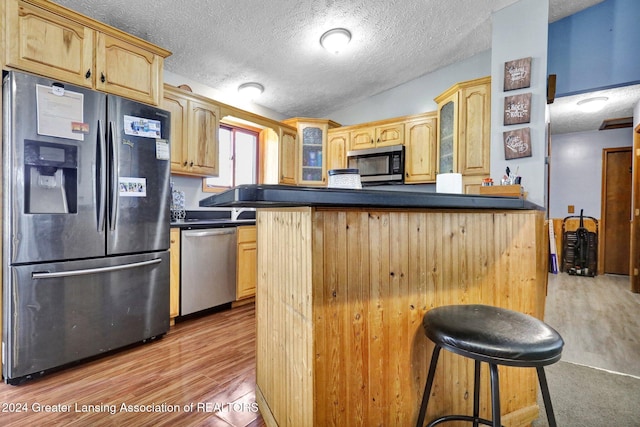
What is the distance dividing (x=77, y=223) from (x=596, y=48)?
15.9 feet

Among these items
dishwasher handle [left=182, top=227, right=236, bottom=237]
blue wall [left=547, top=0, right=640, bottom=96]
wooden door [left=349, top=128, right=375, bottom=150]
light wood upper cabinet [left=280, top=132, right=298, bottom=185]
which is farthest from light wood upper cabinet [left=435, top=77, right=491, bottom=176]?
dishwasher handle [left=182, top=227, right=236, bottom=237]

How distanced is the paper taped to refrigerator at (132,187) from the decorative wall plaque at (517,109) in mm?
3236

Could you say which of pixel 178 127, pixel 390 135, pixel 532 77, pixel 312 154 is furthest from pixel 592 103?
pixel 178 127

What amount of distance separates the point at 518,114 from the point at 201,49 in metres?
3.08

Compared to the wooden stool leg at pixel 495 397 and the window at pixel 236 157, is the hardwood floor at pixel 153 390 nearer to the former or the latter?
the wooden stool leg at pixel 495 397

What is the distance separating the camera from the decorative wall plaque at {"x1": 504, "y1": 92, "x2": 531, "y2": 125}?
9.28ft

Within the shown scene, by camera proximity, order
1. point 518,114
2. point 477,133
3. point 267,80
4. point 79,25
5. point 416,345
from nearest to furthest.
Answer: point 416,345 < point 79,25 < point 518,114 < point 477,133 < point 267,80

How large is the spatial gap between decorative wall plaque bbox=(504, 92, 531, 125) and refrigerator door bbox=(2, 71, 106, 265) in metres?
3.37

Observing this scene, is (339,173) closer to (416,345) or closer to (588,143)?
(416,345)

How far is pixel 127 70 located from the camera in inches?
85.9

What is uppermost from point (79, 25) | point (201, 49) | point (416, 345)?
point (201, 49)

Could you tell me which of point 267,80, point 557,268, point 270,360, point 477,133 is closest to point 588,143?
point 557,268

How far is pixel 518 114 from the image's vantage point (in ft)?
9.43

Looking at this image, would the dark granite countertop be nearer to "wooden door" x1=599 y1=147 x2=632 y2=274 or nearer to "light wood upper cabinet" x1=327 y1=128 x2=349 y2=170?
"light wood upper cabinet" x1=327 y1=128 x2=349 y2=170
